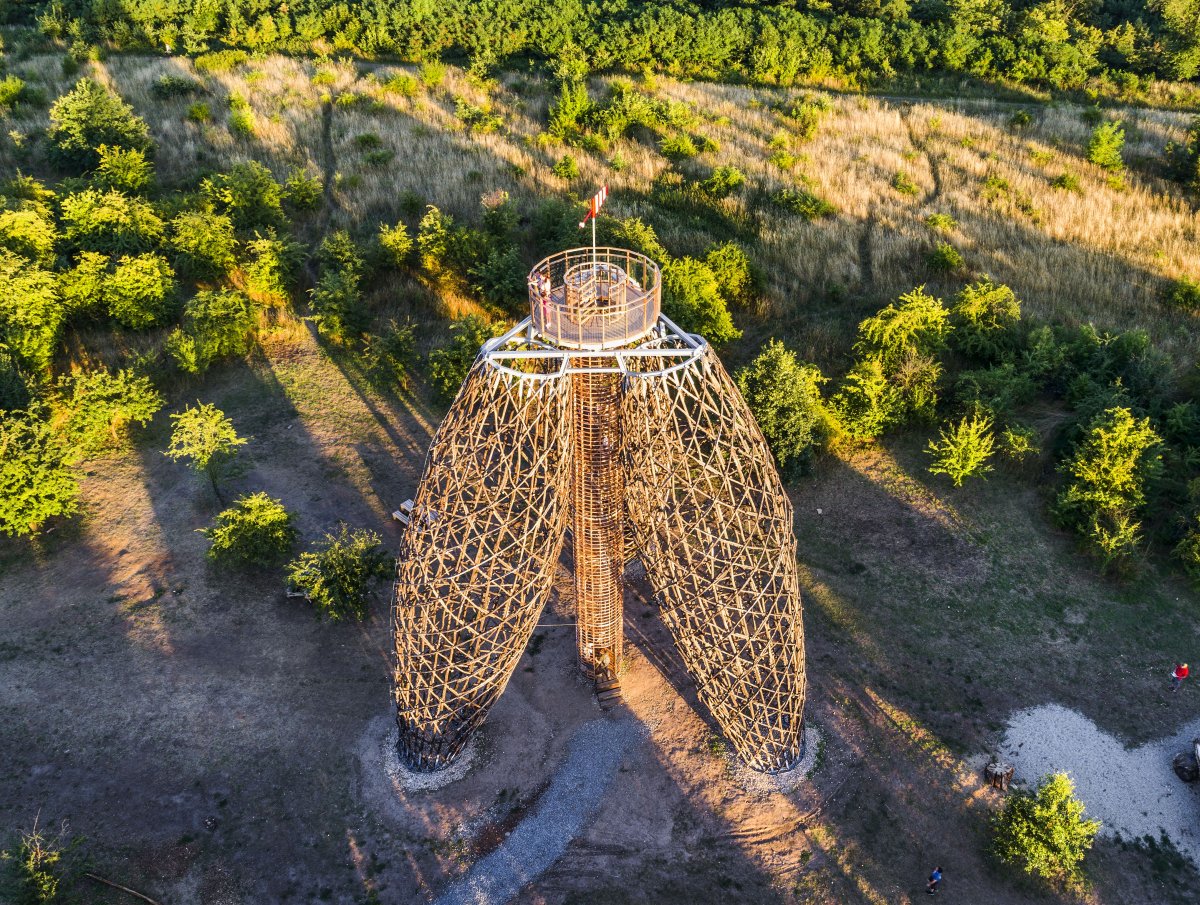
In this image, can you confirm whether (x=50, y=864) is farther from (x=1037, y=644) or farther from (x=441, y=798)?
(x=1037, y=644)

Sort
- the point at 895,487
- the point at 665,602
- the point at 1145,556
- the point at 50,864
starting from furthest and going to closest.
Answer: the point at 895,487, the point at 1145,556, the point at 665,602, the point at 50,864

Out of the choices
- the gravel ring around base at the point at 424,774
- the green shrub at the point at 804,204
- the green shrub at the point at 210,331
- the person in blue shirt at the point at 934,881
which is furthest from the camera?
the green shrub at the point at 804,204

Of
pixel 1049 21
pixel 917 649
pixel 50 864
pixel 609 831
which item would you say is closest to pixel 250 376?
pixel 50 864

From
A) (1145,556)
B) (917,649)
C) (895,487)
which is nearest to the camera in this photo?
(917,649)

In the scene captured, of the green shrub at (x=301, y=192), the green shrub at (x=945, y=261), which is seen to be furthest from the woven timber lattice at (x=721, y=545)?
the green shrub at (x=301, y=192)

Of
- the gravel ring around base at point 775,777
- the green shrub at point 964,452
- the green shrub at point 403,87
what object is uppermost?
the green shrub at point 403,87

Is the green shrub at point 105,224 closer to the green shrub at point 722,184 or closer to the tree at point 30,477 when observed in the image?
the tree at point 30,477

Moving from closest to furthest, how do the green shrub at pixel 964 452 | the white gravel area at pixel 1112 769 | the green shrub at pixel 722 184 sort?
the white gravel area at pixel 1112 769 < the green shrub at pixel 964 452 < the green shrub at pixel 722 184
